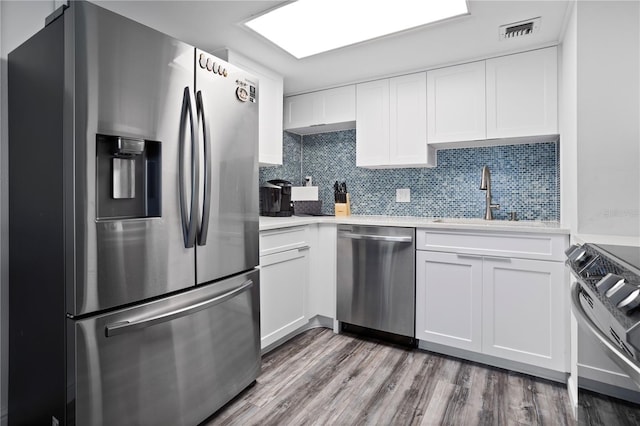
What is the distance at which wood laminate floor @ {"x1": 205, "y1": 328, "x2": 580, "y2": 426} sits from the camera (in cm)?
173

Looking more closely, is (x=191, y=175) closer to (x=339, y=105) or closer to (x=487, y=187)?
(x=339, y=105)

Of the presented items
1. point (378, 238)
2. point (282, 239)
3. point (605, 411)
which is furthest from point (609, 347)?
point (282, 239)

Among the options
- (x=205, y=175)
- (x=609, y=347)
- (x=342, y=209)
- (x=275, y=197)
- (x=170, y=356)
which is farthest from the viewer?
(x=342, y=209)

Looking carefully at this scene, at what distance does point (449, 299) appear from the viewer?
2359 millimetres

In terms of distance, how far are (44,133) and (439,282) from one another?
2.29 metres

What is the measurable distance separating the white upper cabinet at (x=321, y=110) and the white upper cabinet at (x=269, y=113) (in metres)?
0.41

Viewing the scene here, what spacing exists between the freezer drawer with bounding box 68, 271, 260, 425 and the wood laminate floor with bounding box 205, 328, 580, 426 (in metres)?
0.22

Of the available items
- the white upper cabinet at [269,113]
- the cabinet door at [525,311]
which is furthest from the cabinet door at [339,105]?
the cabinet door at [525,311]

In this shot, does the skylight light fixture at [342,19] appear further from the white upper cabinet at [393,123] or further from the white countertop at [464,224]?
the white countertop at [464,224]

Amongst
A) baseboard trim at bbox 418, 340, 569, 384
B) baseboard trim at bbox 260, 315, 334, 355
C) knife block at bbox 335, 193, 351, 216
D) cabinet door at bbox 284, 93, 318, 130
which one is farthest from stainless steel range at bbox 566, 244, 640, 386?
cabinet door at bbox 284, 93, 318, 130

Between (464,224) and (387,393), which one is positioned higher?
(464,224)

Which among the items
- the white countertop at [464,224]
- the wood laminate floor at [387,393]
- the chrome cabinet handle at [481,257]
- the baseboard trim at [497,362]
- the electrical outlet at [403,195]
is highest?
the electrical outlet at [403,195]

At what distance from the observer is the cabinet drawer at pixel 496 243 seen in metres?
2.04

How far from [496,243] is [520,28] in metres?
1.32
